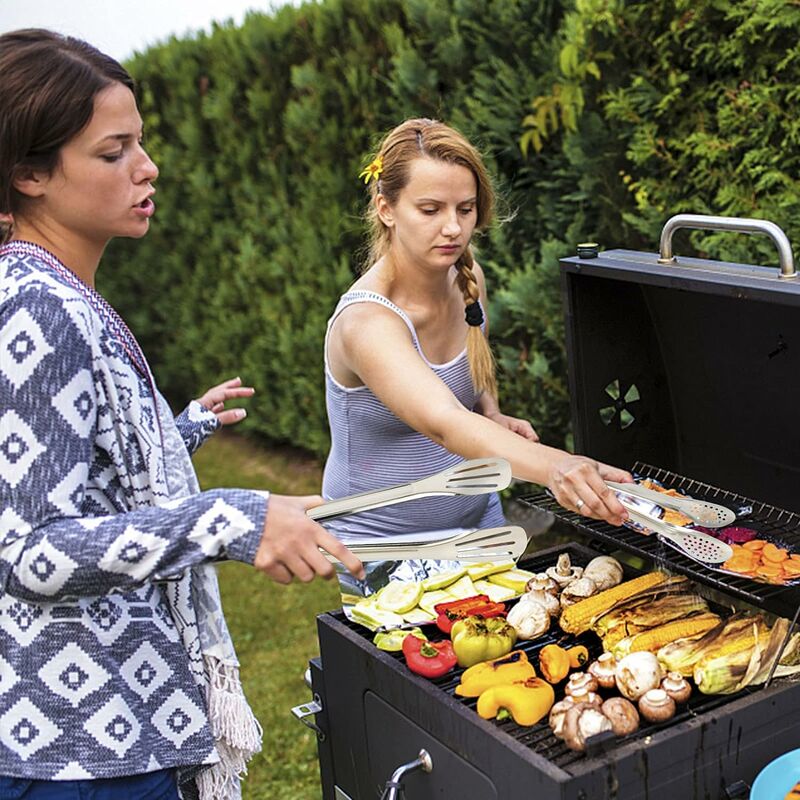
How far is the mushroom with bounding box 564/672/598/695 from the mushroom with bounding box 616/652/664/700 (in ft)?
0.13

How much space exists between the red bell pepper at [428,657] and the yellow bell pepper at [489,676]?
47mm

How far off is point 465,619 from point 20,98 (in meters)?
1.10

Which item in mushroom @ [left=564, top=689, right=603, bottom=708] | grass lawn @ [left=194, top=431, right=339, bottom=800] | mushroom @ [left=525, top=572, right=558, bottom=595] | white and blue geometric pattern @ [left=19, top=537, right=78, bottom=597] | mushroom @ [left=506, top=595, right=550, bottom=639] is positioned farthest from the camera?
grass lawn @ [left=194, top=431, right=339, bottom=800]

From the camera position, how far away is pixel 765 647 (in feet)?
5.58

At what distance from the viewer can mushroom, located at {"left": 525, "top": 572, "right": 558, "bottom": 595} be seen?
2008 mm

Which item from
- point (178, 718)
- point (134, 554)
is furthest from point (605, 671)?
point (134, 554)

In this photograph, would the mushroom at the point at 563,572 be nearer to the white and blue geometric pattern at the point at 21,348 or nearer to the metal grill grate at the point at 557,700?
the metal grill grate at the point at 557,700

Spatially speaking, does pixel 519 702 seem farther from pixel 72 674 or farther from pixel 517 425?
pixel 517 425

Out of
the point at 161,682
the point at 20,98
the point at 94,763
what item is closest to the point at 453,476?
the point at 161,682

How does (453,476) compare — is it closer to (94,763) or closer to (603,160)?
(94,763)

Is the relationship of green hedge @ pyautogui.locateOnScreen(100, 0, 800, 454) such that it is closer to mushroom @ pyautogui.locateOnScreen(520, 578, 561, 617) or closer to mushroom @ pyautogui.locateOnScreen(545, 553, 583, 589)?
mushroom @ pyautogui.locateOnScreen(545, 553, 583, 589)

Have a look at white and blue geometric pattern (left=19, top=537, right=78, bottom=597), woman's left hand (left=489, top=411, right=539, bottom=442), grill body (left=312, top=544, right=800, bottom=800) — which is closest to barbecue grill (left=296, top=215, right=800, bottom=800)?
grill body (left=312, top=544, right=800, bottom=800)

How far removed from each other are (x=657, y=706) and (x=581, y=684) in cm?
12

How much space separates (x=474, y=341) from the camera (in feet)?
7.85
